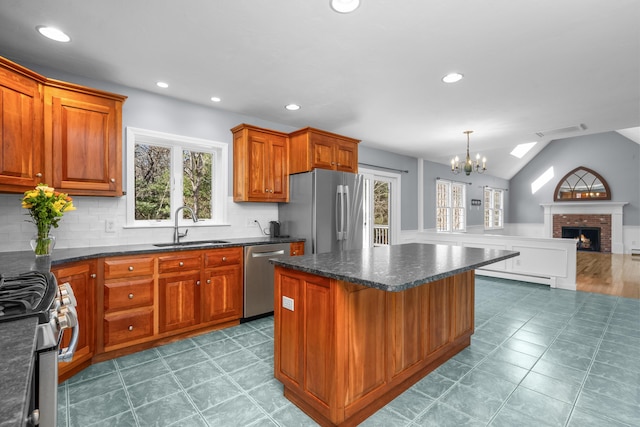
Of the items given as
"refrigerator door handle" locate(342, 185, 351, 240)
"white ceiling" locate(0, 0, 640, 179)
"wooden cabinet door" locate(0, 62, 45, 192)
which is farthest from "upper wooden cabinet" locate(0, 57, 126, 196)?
"refrigerator door handle" locate(342, 185, 351, 240)

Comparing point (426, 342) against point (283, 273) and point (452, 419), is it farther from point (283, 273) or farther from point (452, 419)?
point (283, 273)

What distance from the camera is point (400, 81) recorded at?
2980 millimetres

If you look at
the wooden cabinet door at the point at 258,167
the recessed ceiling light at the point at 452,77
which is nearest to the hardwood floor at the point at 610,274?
the recessed ceiling light at the point at 452,77

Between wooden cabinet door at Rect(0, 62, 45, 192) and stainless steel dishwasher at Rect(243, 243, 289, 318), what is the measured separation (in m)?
1.83

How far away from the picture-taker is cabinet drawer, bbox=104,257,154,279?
8.31 feet

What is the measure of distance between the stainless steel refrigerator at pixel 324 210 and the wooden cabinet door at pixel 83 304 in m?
2.14

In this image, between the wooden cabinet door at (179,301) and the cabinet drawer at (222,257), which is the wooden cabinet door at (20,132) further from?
the cabinet drawer at (222,257)

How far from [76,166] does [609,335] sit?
16.8 feet

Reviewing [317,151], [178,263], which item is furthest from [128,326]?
[317,151]

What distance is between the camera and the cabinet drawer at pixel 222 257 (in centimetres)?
307

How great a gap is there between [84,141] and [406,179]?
18.1 ft

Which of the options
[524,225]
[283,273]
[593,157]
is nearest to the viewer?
[283,273]

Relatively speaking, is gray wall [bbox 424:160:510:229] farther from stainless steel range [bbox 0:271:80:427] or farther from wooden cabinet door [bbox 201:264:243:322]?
stainless steel range [bbox 0:271:80:427]

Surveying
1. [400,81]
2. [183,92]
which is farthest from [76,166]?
[400,81]
